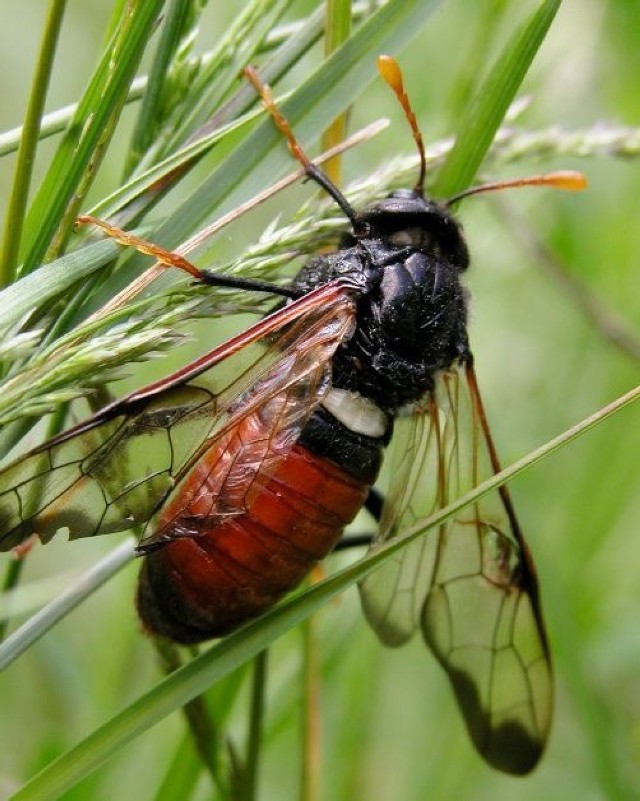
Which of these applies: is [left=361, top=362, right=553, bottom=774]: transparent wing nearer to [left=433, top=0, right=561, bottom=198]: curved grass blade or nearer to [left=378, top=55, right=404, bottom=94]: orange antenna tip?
[left=433, top=0, right=561, bottom=198]: curved grass blade

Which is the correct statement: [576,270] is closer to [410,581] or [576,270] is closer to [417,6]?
[410,581]

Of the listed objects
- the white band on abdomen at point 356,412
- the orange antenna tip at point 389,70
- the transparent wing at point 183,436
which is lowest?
the white band on abdomen at point 356,412

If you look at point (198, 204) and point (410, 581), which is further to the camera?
point (410, 581)

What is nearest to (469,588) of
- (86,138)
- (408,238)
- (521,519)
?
(521,519)

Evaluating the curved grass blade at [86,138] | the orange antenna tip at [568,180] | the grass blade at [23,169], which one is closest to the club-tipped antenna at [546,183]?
the orange antenna tip at [568,180]

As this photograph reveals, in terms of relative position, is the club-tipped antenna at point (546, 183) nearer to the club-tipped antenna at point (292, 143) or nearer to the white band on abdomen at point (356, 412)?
the club-tipped antenna at point (292, 143)

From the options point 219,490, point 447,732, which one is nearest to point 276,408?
point 219,490

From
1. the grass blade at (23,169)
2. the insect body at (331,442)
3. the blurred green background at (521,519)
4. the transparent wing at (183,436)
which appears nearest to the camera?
the grass blade at (23,169)

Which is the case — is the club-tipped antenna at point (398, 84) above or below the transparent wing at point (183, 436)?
above

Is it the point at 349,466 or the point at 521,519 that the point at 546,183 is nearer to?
the point at 349,466
